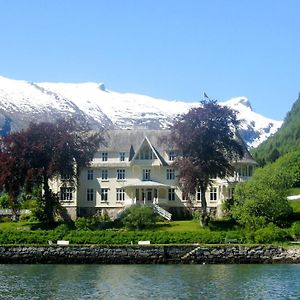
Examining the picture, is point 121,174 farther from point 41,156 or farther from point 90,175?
point 41,156

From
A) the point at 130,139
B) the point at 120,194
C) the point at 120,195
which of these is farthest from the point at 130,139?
the point at 120,195

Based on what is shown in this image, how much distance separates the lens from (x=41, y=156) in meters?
73.3

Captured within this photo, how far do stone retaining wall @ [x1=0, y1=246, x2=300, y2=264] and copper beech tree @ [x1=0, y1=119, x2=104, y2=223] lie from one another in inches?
703

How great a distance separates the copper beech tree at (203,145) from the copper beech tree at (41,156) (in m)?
10.4

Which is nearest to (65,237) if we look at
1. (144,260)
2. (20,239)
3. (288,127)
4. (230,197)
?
(20,239)

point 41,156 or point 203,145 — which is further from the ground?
point 203,145

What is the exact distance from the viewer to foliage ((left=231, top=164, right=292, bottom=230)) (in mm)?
66125

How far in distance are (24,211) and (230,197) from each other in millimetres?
24783

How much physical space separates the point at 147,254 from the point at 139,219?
1897 cm

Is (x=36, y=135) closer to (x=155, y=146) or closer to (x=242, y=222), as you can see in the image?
(x=155, y=146)

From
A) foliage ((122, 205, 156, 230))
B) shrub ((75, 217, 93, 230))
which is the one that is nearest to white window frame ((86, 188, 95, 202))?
shrub ((75, 217, 93, 230))

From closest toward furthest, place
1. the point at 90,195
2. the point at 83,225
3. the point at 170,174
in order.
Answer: the point at 83,225 < the point at 170,174 < the point at 90,195

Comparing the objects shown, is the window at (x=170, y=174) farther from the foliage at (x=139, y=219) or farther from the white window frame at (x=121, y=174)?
the foliage at (x=139, y=219)

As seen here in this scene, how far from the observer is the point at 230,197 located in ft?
267
